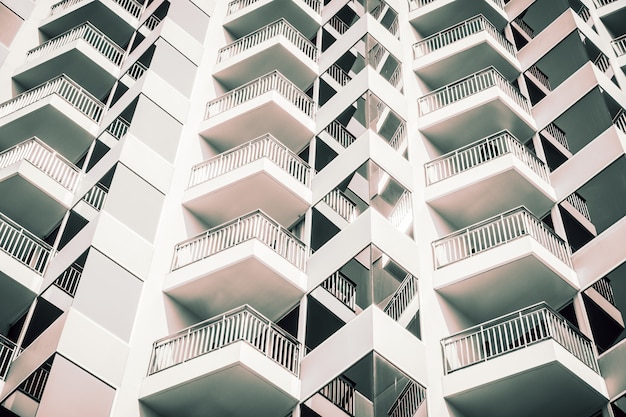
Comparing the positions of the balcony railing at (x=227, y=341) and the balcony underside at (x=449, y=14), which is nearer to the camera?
the balcony railing at (x=227, y=341)

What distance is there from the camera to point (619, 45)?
28984mm

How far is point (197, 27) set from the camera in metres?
28.9

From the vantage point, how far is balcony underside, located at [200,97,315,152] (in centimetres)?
2525

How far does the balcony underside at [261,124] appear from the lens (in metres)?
25.2

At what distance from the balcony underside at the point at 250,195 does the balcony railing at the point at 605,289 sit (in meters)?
8.67

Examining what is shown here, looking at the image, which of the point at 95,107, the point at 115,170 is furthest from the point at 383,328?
the point at 95,107

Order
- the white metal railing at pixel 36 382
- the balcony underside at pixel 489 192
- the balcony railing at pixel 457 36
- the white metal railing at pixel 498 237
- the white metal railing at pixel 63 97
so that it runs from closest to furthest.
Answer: the white metal railing at pixel 36 382 < the white metal railing at pixel 498 237 < the balcony underside at pixel 489 192 < the white metal railing at pixel 63 97 < the balcony railing at pixel 457 36

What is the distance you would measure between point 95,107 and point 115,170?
6066 mm

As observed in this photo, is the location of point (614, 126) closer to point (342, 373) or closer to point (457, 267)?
point (457, 267)

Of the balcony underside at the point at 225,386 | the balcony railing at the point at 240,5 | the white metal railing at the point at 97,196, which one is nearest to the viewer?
the balcony underside at the point at 225,386

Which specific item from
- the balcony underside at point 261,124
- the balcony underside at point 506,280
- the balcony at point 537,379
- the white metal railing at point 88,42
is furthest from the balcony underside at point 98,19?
the balcony at point 537,379

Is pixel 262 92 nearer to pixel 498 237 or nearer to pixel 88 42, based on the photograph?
pixel 88 42

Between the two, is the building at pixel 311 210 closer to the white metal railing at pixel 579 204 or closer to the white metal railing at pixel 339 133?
the white metal railing at pixel 579 204

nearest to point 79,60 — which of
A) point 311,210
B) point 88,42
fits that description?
point 88,42
